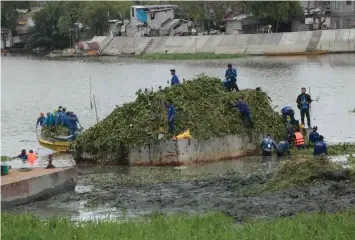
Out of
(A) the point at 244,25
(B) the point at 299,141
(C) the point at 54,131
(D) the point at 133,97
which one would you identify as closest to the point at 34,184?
(B) the point at 299,141

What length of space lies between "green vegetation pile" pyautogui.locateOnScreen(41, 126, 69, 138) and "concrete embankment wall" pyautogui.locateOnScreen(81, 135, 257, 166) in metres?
5.17

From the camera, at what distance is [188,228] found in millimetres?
14750

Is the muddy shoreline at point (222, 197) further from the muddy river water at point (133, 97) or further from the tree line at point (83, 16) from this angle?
the tree line at point (83, 16)

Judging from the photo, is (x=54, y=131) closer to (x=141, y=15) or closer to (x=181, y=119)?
(x=181, y=119)

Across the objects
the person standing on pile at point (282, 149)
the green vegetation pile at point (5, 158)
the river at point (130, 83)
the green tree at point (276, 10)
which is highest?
the green tree at point (276, 10)

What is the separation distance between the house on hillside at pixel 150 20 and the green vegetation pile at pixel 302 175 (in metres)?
88.4

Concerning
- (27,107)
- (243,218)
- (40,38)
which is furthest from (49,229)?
(40,38)

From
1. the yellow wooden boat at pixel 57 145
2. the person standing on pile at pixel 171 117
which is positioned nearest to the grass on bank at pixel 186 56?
the yellow wooden boat at pixel 57 145

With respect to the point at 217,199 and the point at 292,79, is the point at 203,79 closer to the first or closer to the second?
the point at 217,199

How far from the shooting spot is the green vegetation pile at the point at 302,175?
19344 mm

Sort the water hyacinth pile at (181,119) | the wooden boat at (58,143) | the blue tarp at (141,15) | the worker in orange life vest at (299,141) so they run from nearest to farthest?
the water hyacinth pile at (181,119) < the worker in orange life vest at (299,141) < the wooden boat at (58,143) < the blue tarp at (141,15)

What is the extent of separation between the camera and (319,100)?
158 ft

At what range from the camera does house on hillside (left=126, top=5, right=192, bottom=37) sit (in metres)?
108

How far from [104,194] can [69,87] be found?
47566mm
